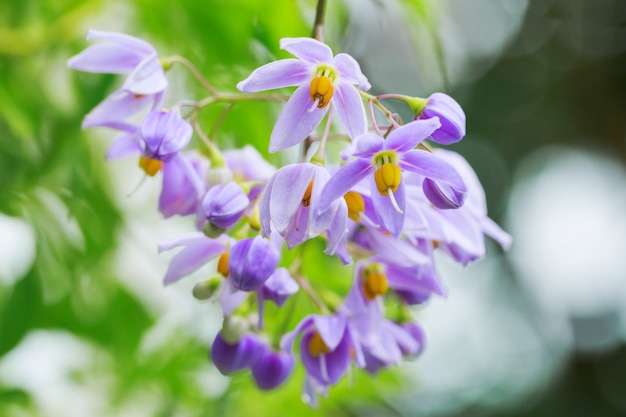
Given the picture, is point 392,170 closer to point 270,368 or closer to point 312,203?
point 312,203

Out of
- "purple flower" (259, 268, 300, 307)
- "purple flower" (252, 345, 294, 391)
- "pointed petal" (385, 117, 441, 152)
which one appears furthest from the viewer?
"purple flower" (252, 345, 294, 391)

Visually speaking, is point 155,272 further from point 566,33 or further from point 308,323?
point 566,33

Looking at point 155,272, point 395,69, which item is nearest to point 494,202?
point 395,69

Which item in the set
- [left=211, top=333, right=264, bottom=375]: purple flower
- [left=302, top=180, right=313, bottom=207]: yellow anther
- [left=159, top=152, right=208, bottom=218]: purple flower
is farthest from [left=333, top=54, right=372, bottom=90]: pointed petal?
[left=211, top=333, right=264, bottom=375]: purple flower

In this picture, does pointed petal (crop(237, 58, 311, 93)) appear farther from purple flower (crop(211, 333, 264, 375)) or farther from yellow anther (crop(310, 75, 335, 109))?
purple flower (crop(211, 333, 264, 375))

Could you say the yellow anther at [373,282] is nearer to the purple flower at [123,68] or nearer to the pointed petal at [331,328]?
the pointed petal at [331,328]

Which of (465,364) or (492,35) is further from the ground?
(492,35)

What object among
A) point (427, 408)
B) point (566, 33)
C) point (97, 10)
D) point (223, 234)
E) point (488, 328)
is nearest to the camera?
point (223, 234)

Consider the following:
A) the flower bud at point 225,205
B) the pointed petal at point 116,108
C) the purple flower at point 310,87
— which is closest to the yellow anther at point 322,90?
the purple flower at point 310,87
